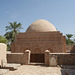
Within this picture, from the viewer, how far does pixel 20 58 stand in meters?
9.86

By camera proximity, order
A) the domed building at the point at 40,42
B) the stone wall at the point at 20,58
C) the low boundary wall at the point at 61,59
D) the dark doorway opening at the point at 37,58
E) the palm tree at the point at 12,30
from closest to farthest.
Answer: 1. the low boundary wall at the point at 61,59
2. the stone wall at the point at 20,58
3. the dark doorway opening at the point at 37,58
4. the domed building at the point at 40,42
5. the palm tree at the point at 12,30

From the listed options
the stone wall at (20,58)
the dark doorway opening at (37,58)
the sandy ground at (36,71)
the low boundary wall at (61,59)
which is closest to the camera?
the sandy ground at (36,71)

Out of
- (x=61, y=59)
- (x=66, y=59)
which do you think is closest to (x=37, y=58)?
(x=61, y=59)

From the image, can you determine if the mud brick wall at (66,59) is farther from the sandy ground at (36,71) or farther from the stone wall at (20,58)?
the stone wall at (20,58)

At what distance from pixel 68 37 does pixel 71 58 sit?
26.7 metres

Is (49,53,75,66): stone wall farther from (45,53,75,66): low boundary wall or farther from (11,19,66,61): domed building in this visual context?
(11,19,66,61): domed building

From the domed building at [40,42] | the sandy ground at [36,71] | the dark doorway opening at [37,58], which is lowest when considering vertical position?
the sandy ground at [36,71]

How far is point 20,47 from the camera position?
1578 cm

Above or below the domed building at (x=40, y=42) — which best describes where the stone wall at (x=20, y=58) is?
below

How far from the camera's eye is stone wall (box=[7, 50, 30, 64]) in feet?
31.9

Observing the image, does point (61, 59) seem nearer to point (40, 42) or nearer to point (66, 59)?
point (66, 59)

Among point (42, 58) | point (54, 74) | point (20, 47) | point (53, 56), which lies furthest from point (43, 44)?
point (54, 74)

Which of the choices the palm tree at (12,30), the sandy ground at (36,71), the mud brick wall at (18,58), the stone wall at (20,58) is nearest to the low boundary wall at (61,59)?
the sandy ground at (36,71)

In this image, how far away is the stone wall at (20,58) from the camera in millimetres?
9734
